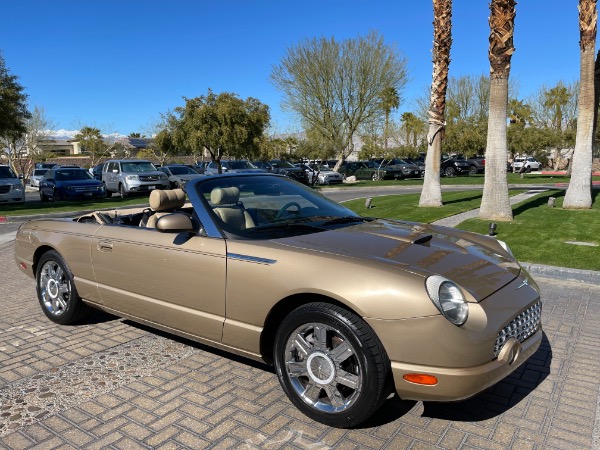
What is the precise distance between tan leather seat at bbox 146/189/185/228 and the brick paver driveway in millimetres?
1167

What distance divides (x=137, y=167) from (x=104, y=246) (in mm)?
20294

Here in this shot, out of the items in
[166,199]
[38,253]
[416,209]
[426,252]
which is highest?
[166,199]

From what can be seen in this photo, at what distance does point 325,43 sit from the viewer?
108 ft

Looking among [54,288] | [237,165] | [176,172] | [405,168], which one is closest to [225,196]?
[54,288]

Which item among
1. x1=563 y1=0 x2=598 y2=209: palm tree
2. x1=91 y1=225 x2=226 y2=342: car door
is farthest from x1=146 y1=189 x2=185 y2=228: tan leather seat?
x1=563 y1=0 x2=598 y2=209: palm tree

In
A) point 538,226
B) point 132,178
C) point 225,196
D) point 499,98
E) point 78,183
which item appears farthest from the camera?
point 132,178

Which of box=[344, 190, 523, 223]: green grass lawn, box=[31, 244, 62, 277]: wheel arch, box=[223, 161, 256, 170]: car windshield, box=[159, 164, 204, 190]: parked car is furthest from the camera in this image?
box=[223, 161, 256, 170]: car windshield

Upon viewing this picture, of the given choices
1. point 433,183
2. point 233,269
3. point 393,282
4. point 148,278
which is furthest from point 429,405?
point 433,183

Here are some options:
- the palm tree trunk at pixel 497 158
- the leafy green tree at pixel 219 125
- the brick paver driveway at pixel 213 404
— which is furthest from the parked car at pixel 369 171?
the brick paver driveway at pixel 213 404

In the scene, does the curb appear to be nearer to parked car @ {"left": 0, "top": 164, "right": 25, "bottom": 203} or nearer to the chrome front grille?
the chrome front grille

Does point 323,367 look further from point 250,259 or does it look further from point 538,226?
point 538,226

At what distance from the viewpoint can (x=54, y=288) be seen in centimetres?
488

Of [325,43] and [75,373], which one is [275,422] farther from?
[325,43]

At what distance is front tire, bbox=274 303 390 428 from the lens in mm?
2693
